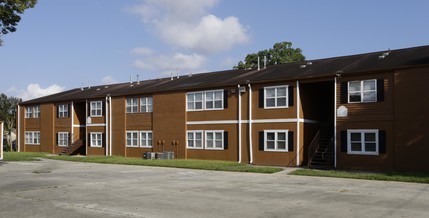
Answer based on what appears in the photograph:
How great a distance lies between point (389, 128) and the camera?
80.6ft

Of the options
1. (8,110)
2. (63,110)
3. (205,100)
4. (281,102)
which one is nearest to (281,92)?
(281,102)

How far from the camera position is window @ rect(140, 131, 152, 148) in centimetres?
3753

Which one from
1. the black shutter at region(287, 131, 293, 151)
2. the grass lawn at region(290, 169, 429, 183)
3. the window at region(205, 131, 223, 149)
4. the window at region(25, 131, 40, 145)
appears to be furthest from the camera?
the window at region(25, 131, 40, 145)

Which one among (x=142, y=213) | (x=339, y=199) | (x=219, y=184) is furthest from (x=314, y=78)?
(x=142, y=213)

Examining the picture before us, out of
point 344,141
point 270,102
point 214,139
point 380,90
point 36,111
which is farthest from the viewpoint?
point 36,111

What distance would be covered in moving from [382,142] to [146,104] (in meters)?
19.9

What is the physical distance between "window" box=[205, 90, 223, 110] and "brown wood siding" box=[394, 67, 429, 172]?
12.3m

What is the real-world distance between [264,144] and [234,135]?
257 centimetres

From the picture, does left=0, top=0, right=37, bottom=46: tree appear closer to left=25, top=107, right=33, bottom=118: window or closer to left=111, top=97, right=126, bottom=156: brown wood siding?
left=111, top=97, right=126, bottom=156: brown wood siding

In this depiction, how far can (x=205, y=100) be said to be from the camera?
33.2 m

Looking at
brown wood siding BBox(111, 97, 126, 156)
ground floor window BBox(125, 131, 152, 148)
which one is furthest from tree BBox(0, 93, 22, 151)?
ground floor window BBox(125, 131, 152, 148)

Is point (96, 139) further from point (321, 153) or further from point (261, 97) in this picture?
point (321, 153)

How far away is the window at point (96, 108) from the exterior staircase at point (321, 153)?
2132cm

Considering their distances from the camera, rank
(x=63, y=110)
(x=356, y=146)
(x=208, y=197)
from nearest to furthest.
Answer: (x=208, y=197), (x=356, y=146), (x=63, y=110)
